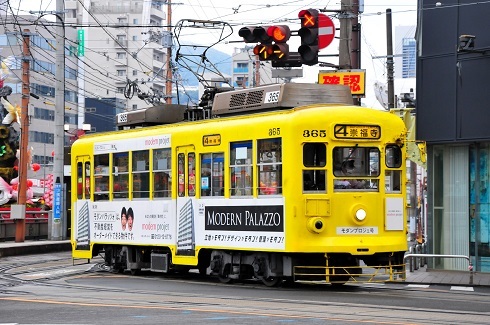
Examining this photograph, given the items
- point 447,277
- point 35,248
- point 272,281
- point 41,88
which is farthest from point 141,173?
point 41,88

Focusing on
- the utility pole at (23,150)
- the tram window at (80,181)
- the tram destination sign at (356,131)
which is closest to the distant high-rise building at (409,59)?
the utility pole at (23,150)

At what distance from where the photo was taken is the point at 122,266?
2555 centimetres

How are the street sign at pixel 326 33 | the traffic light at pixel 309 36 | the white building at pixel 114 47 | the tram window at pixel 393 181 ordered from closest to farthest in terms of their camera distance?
the tram window at pixel 393 181, the traffic light at pixel 309 36, the street sign at pixel 326 33, the white building at pixel 114 47

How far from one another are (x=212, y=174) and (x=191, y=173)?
856 millimetres

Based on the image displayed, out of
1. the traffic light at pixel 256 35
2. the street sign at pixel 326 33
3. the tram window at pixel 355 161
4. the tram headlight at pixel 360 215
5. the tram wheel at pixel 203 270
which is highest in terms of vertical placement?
the street sign at pixel 326 33

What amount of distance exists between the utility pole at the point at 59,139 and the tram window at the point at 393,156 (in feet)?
77.6

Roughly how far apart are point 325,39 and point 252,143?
6.83 metres

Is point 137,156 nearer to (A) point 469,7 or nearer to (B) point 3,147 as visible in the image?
(A) point 469,7

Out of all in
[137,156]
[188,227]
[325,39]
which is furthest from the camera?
[325,39]

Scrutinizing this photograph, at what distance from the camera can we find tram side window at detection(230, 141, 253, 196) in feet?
67.3

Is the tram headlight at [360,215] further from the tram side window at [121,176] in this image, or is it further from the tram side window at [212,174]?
the tram side window at [121,176]

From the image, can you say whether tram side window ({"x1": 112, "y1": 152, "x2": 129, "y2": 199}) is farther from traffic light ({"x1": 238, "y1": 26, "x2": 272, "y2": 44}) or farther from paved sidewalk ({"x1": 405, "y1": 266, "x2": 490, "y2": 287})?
paved sidewalk ({"x1": 405, "y1": 266, "x2": 490, "y2": 287})

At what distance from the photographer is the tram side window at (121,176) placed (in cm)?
2473

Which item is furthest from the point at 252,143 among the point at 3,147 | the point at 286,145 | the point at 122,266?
the point at 3,147
